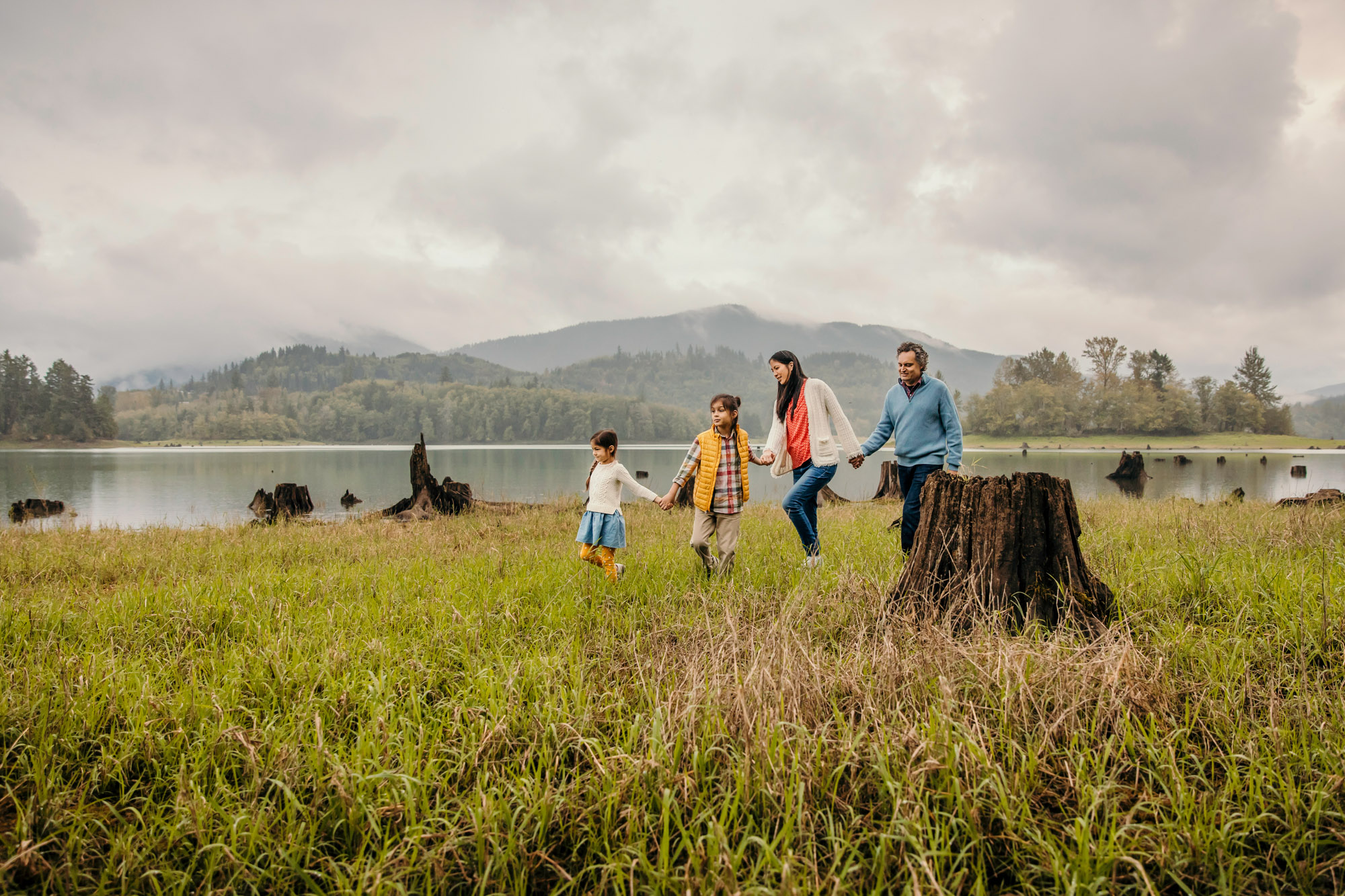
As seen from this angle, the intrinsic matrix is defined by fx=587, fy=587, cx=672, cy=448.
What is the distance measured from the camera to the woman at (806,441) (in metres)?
6.35

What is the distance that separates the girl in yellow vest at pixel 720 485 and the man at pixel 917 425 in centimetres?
126

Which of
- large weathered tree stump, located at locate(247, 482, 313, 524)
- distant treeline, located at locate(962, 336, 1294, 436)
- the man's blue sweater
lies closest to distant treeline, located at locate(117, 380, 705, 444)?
distant treeline, located at locate(962, 336, 1294, 436)

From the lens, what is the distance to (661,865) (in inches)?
78.0

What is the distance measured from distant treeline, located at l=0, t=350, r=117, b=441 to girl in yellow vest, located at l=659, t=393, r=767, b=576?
13056cm

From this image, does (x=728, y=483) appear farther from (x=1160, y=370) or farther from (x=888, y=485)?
(x=1160, y=370)

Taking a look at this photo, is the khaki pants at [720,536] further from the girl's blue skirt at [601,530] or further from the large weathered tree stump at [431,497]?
the large weathered tree stump at [431,497]

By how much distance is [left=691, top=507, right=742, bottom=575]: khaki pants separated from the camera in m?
6.10

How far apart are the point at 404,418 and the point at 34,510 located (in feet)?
499

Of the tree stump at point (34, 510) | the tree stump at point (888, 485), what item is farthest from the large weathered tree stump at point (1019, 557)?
the tree stump at point (34, 510)

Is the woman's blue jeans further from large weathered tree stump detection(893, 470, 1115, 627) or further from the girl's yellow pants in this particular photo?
large weathered tree stump detection(893, 470, 1115, 627)

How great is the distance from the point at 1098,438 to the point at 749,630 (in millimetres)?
115715

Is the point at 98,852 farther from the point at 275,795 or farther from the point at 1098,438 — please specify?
the point at 1098,438

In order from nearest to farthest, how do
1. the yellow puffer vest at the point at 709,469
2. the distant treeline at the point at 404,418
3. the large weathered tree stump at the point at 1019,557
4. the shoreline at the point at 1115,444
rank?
1. the large weathered tree stump at the point at 1019,557
2. the yellow puffer vest at the point at 709,469
3. the shoreline at the point at 1115,444
4. the distant treeline at the point at 404,418

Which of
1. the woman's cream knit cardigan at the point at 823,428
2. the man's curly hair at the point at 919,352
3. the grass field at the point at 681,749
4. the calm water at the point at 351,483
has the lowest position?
the calm water at the point at 351,483
